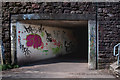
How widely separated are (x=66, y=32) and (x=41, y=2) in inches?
245

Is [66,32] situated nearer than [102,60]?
No

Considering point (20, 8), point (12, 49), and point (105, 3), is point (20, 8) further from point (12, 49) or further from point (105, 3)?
point (105, 3)

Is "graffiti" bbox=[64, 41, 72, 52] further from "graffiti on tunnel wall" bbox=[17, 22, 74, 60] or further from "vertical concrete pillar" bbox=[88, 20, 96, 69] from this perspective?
"vertical concrete pillar" bbox=[88, 20, 96, 69]

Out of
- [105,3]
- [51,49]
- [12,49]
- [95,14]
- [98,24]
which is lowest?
[51,49]

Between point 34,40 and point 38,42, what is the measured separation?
0.42 metres

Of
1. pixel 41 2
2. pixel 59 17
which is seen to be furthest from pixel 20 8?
pixel 59 17

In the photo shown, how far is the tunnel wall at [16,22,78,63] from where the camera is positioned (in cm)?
788

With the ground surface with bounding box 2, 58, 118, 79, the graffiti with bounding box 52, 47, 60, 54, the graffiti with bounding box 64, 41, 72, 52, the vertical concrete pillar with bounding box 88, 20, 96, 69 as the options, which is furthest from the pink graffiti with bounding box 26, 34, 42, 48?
the graffiti with bounding box 64, 41, 72, 52

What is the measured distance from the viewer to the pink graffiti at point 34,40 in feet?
27.4

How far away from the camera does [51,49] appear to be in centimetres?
1046

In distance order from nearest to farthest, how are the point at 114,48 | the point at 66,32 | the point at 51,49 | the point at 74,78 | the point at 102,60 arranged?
the point at 74,78 < the point at 114,48 < the point at 102,60 < the point at 51,49 < the point at 66,32

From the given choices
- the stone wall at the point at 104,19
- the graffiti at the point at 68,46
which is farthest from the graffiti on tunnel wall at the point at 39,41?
the stone wall at the point at 104,19

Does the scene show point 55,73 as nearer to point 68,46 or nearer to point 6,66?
point 6,66

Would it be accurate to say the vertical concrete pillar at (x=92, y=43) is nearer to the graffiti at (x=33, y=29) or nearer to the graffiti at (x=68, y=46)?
the graffiti at (x=33, y=29)
